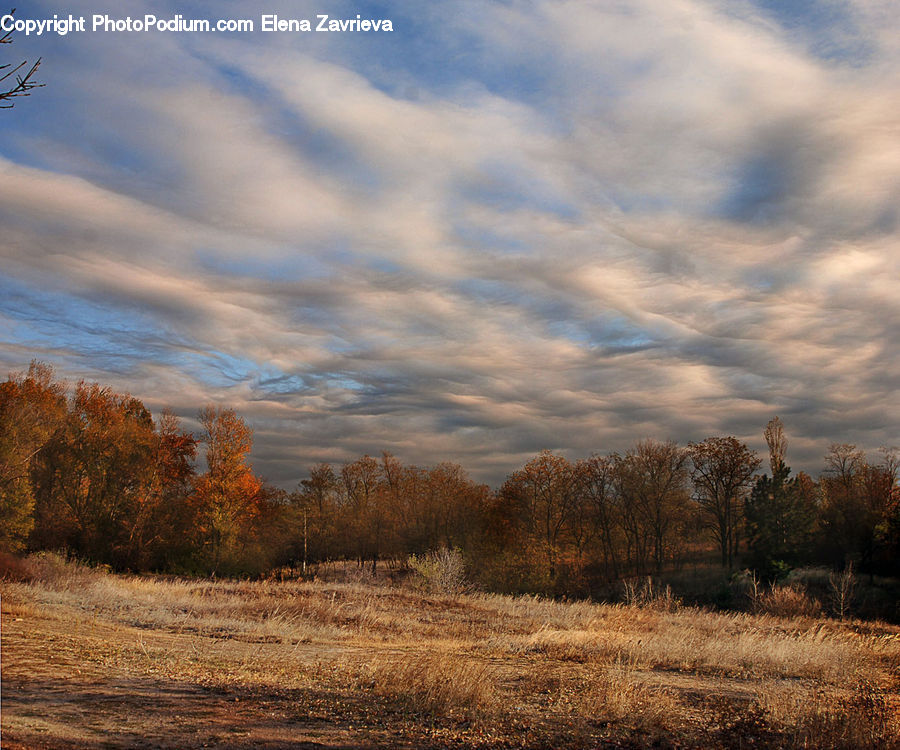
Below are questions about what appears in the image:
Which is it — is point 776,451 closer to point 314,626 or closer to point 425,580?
point 425,580

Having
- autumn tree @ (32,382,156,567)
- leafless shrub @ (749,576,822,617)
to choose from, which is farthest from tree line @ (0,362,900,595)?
leafless shrub @ (749,576,822,617)

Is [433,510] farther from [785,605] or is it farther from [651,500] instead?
[785,605]

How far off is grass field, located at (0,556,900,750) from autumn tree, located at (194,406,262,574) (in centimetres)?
2369

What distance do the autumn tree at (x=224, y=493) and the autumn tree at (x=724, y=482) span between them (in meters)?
40.0

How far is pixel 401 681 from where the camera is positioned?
1312 cm

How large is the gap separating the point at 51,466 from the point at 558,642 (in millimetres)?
45624

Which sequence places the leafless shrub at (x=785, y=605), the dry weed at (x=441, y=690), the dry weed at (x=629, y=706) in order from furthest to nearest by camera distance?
1. the leafless shrub at (x=785, y=605)
2. the dry weed at (x=441, y=690)
3. the dry weed at (x=629, y=706)

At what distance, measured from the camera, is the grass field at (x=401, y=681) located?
10328 mm

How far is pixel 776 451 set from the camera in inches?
2458

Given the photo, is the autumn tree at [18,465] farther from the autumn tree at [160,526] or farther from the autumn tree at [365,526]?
the autumn tree at [365,526]

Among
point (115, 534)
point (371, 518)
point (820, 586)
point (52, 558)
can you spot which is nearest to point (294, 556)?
point (371, 518)

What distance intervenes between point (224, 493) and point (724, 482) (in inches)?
1726

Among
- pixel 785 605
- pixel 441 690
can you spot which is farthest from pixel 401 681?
pixel 785 605

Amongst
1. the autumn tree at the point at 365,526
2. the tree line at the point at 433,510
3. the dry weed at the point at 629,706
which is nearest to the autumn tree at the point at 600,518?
the tree line at the point at 433,510
